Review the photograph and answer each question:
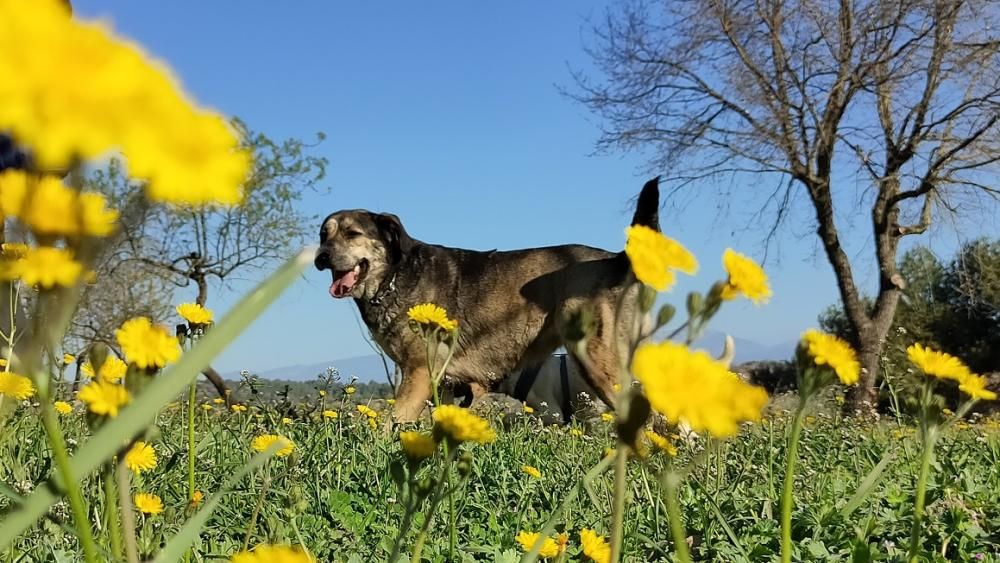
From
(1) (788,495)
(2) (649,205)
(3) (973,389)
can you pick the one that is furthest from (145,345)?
(2) (649,205)

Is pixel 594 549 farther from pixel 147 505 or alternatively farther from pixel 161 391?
pixel 161 391

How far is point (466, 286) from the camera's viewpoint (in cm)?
672

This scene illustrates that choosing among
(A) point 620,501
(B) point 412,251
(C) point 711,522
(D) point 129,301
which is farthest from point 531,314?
(D) point 129,301

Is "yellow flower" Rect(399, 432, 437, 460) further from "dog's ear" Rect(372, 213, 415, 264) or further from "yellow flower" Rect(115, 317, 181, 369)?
"dog's ear" Rect(372, 213, 415, 264)

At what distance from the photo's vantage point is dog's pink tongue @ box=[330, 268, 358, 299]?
6.62m

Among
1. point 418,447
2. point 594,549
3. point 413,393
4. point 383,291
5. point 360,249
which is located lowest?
point 413,393

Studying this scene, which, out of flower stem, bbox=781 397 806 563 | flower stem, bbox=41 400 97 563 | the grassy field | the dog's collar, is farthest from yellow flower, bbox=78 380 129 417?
the dog's collar

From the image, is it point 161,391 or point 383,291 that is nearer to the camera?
point 161,391

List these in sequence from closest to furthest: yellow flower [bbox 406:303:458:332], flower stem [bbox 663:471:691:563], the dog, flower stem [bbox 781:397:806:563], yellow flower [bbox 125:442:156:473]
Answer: flower stem [bbox 663:471:691:563], flower stem [bbox 781:397:806:563], yellow flower [bbox 125:442:156:473], yellow flower [bbox 406:303:458:332], the dog

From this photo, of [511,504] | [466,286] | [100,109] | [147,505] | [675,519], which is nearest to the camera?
[100,109]

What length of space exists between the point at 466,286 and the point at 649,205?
1770mm

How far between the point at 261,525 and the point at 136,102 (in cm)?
185

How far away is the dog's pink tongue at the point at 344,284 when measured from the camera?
6.62m

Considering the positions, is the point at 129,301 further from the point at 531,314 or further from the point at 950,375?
the point at 950,375
